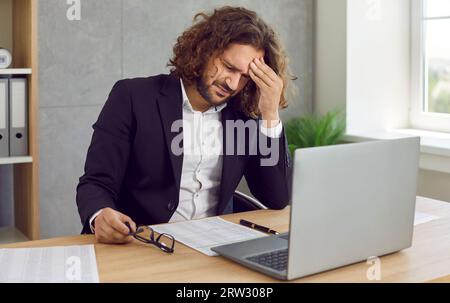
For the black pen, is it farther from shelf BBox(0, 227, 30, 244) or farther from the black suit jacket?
shelf BBox(0, 227, 30, 244)

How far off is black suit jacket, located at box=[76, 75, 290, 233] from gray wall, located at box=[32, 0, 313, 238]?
1.02 meters

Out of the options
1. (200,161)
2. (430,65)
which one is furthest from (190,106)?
(430,65)

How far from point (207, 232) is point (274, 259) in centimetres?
34

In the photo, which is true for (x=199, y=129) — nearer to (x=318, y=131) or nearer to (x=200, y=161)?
(x=200, y=161)

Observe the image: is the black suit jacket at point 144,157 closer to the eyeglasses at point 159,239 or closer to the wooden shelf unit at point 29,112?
the eyeglasses at point 159,239

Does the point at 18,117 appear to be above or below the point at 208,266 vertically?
above

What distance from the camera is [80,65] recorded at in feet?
10.3

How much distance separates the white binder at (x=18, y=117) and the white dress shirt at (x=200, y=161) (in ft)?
2.88

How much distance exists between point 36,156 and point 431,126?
2.10 m

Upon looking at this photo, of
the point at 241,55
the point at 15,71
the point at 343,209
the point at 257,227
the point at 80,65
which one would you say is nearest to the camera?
the point at 343,209

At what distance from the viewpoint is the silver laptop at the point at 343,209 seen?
53.9 inches

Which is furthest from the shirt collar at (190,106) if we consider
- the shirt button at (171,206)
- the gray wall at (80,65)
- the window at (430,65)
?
the window at (430,65)
